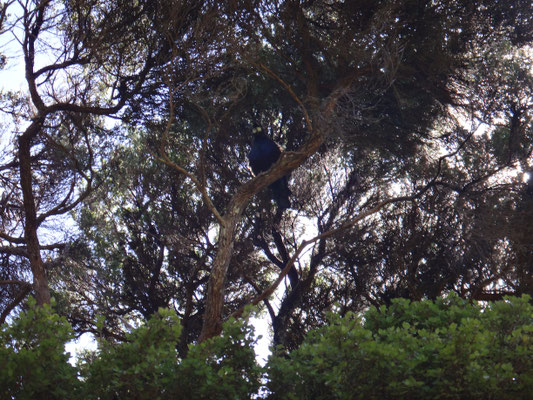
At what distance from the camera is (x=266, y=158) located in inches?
367

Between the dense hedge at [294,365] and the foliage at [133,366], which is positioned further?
the foliage at [133,366]

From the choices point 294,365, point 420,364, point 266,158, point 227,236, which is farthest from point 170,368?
point 266,158

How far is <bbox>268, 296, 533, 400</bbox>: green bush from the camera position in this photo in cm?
380

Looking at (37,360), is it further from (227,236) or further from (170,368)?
(227,236)

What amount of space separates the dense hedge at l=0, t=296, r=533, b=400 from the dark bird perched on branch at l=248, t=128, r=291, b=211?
4.78 meters

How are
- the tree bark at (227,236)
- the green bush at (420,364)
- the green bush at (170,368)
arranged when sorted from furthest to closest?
the tree bark at (227,236) → the green bush at (170,368) → the green bush at (420,364)

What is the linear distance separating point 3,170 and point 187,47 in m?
3.61

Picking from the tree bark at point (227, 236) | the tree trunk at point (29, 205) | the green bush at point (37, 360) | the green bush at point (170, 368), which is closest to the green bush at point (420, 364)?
the green bush at point (170, 368)

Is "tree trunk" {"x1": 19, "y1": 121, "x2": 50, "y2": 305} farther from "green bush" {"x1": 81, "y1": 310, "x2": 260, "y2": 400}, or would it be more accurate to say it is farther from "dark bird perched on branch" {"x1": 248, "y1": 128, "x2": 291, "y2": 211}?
"green bush" {"x1": 81, "y1": 310, "x2": 260, "y2": 400}

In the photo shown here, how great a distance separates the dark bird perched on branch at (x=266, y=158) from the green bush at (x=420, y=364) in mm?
4995

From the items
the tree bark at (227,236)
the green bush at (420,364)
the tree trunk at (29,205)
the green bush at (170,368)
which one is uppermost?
the tree trunk at (29,205)

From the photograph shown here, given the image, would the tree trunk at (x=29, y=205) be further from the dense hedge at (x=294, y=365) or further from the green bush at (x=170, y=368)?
the green bush at (x=170, y=368)

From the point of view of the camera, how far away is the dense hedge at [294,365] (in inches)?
152

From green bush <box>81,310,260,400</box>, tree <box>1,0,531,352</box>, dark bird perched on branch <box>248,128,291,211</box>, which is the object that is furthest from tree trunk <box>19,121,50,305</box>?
green bush <box>81,310,260,400</box>
